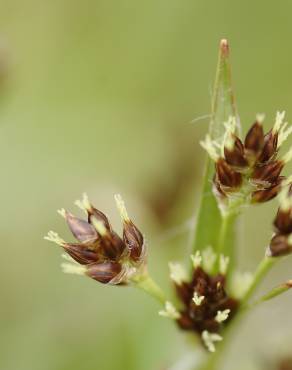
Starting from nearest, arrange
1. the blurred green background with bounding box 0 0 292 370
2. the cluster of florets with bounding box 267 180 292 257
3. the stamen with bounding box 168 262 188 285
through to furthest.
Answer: the cluster of florets with bounding box 267 180 292 257, the stamen with bounding box 168 262 188 285, the blurred green background with bounding box 0 0 292 370

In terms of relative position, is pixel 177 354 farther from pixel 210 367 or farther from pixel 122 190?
pixel 122 190

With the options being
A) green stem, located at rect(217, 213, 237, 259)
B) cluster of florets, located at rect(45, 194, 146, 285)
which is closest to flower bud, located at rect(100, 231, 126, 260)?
cluster of florets, located at rect(45, 194, 146, 285)

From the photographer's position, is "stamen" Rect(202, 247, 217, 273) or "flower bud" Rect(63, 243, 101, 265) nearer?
"flower bud" Rect(63, 243, 101, 265)

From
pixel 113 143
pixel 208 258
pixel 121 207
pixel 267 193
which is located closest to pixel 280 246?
pixel 267 193

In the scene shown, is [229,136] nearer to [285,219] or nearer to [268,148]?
[268,148]

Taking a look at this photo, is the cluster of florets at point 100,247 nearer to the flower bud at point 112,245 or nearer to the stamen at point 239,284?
the flower bud at point 112,245

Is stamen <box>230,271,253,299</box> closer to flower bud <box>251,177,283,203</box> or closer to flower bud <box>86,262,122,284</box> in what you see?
flower bud <box>251,177,283,203</box>
